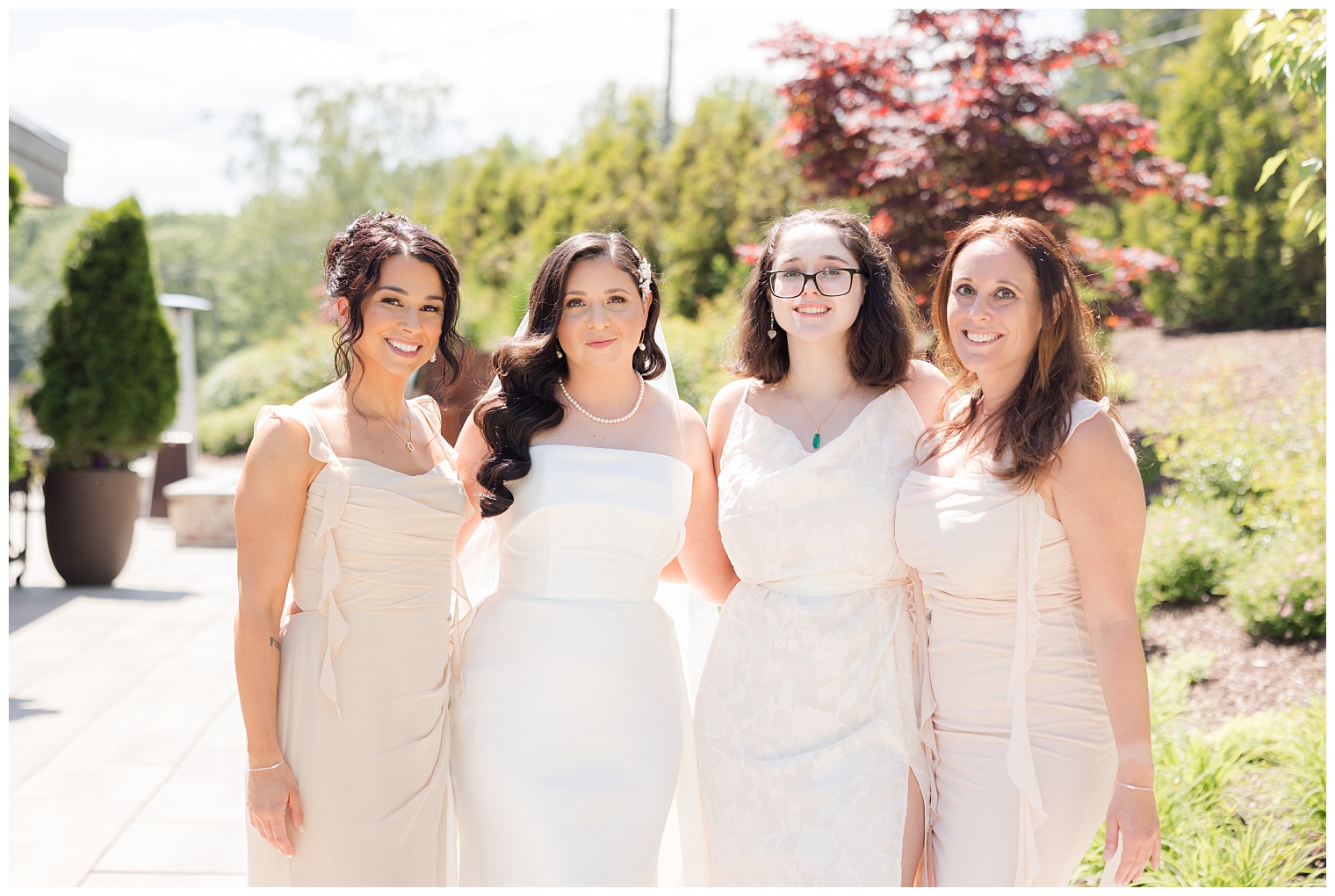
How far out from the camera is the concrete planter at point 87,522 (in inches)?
368

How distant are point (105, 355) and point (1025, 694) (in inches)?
368

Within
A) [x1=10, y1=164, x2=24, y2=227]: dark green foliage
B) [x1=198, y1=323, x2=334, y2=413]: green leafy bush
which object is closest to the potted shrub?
[x1=10, y1=164, x2=24, y2=227]: dark green foliage

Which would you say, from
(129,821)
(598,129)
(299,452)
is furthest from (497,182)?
(299,452)

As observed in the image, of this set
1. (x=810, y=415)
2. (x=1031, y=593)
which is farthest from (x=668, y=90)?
(x=1031, y=593)

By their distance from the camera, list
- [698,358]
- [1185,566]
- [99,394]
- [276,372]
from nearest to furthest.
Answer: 1. [1185,566]
2. [99,394]
3. [698,358]
4. [276,372]

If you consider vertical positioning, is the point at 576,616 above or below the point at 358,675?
above

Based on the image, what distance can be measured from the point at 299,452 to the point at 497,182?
69.5 feet

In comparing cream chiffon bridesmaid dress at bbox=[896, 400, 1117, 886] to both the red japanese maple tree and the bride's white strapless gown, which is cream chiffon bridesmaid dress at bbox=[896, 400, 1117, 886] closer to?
the bride's white strapless gown

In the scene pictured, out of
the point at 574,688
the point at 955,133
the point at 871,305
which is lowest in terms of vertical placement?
the point at 574,688

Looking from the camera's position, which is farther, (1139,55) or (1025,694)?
(1139,55)

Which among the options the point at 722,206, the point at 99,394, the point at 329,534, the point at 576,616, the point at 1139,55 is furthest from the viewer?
the point at 1139,55

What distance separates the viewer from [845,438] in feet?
9.92

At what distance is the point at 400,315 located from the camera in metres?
2.79

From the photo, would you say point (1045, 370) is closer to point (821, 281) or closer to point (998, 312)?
point (998, 312)
